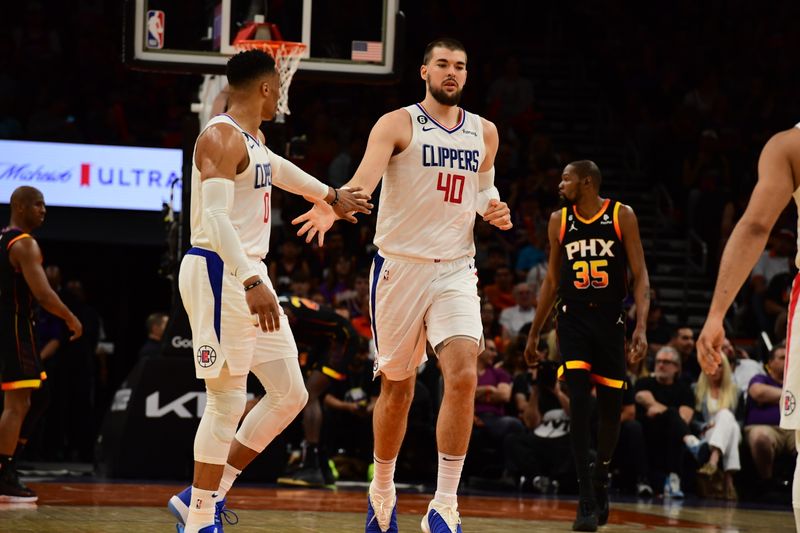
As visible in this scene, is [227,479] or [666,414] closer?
[227,479]

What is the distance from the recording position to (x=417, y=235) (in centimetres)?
645

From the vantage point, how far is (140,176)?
15.6 metres

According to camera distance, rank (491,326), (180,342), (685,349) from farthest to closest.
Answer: (491,326) < (685,349) < (180,342)

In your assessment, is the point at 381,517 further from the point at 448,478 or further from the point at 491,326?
the point at 491,326

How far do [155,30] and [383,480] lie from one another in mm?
4894

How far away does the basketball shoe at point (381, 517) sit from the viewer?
6465mm

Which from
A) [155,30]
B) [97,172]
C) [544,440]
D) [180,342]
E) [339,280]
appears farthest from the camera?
[97,172]

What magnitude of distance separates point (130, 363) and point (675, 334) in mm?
8088

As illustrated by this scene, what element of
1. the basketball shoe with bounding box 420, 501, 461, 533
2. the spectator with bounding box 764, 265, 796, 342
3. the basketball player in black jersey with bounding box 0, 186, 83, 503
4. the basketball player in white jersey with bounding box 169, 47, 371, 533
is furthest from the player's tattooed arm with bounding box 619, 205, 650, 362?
the spectator with bounding box 764, 265, 796, 342

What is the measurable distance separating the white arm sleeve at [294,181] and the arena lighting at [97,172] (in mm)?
9314

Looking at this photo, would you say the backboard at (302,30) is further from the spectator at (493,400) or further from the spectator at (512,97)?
the spectator at (512,97)

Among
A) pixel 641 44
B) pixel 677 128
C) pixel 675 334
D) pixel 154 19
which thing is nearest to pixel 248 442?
pixel 154 19

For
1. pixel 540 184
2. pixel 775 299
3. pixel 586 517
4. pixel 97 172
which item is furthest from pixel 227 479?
pixel 540 184

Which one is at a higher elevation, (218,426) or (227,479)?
(218,426)
